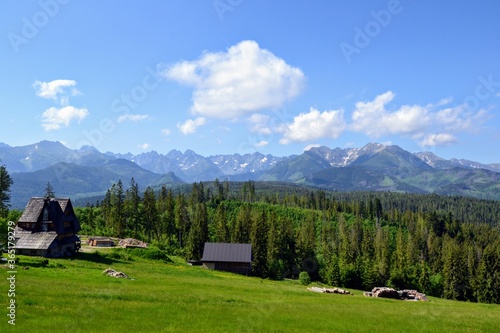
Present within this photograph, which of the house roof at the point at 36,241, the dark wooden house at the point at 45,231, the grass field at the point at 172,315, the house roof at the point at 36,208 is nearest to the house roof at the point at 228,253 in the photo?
the dark wooden house at the point at 45,231

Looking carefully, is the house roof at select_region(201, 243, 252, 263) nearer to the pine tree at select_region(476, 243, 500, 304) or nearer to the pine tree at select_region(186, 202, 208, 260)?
the pine tree at select_region(186, 202, 208, 260)

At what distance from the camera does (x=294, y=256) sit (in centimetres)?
12200

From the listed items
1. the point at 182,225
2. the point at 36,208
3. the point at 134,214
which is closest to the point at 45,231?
the point at 36,208

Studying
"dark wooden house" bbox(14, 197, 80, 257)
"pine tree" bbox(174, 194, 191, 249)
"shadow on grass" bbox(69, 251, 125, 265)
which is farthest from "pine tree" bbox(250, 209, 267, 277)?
"dark wooden house" bbox(14, 197, 80, 257)

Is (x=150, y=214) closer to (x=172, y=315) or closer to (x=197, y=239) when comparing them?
(x=197, y=239)

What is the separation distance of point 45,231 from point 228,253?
43554 mm

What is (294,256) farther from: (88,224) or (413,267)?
(88,224)

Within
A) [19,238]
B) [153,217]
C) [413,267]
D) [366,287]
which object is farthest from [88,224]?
[413,267]

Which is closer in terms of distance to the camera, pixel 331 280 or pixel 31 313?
pixel 31 313

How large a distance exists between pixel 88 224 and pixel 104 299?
11828 cm

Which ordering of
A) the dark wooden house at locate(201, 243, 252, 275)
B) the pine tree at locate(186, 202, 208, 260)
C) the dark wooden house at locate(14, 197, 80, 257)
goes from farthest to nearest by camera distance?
the pine tree at locate(186, 202, 208, 260) → the dark wooden house at locate(201, 243, 252, 275) → the dark wooden house at locate(14, 197, 80, 257)

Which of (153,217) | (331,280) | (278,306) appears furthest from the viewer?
(153,217)

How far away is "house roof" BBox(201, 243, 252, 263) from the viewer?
93.2 metres

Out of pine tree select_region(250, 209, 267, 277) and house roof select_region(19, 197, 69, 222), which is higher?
house roof select_region(19, 197, 69, 222)
